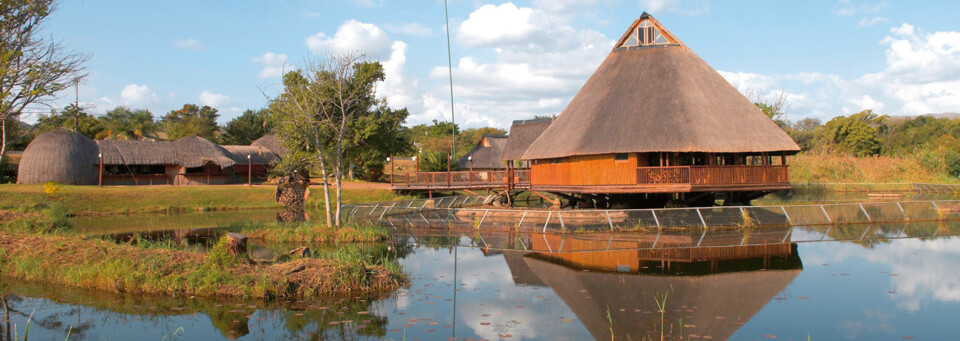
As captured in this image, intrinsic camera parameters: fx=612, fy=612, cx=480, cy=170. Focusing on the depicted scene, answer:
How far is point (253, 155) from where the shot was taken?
5091 cm

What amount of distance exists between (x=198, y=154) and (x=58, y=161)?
8.99 metres

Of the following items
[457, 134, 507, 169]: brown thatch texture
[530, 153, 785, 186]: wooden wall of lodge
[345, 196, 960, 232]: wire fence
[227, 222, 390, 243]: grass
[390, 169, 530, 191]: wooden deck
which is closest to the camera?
[227, 222, 390, 243]: grass

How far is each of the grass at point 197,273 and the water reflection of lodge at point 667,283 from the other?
335cm

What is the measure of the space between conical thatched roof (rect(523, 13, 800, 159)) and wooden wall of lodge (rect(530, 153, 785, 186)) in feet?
2.47

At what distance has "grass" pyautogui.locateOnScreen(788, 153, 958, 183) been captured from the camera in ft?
147

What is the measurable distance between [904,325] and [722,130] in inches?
624

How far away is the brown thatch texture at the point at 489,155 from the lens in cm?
4916

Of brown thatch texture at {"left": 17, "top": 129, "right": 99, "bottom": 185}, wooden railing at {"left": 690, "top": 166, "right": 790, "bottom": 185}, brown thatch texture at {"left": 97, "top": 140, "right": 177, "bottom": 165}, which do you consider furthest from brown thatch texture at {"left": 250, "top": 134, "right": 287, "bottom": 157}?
wooden railing at {"left": 690, "top": 166, "right": 790, "bottom": 185}

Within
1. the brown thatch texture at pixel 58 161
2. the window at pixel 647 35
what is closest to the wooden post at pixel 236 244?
the window at pixel 647 35

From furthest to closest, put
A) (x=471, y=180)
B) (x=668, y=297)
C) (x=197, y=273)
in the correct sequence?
(x=471, y=180), (x=197, y=273), (x=668, y=297)

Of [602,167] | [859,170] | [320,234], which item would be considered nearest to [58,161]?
[320,234]

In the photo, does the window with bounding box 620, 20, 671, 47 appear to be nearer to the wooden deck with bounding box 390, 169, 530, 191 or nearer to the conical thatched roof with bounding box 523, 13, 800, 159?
the conical thatched roof with bounding box 523, 13, 800, 159

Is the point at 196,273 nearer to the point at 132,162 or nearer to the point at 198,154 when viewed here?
the point at 132,162

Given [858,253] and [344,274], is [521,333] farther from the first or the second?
[858,253]
